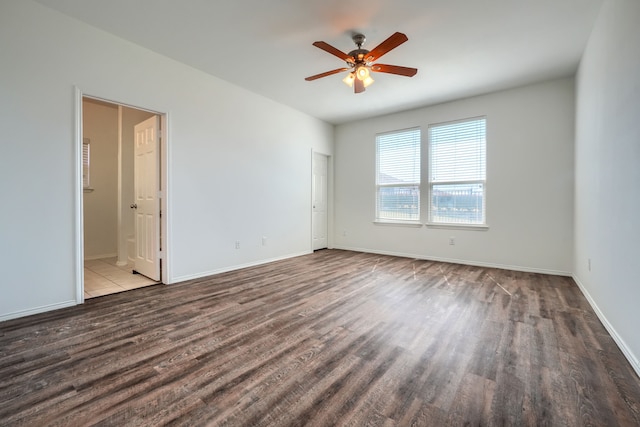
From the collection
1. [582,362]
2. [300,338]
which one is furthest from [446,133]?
[300,338]

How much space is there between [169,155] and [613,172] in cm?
453

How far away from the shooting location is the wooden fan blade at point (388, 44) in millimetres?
2504

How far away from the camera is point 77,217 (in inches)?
115

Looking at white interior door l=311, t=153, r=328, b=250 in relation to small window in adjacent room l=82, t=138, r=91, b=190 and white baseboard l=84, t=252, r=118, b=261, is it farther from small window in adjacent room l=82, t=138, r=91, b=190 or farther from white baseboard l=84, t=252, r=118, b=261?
small window in adjacent room l=82, t=138, r=91, b=190

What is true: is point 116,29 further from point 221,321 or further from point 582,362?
point 582,362

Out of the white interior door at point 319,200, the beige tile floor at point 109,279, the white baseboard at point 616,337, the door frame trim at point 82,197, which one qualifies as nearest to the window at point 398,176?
the white interior door at point 319,200

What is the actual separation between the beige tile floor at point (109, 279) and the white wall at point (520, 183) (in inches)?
177

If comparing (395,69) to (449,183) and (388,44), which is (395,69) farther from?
(449,183)

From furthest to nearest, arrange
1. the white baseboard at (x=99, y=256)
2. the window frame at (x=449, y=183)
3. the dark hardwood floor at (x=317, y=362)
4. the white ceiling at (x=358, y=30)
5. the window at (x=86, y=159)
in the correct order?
the window at (x=86, y=159)
the white baseboard at (x=99, y=256)
the window frame at (x=449, y=183)
the white ceiling at (x=358, y=30)
the dark hardwood floor at (x=317, y=362)

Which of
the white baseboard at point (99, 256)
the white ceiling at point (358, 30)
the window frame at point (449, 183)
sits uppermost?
the white ceiling at point (358, 30)

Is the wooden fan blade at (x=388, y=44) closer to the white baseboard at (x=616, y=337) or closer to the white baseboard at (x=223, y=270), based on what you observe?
the white baseboard at (x=616, y=337)

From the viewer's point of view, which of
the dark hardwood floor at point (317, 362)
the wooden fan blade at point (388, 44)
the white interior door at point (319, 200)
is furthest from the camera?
the white interior door at point (319, 200)

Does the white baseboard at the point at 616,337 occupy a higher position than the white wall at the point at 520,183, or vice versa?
the white wall at the point at 520,183

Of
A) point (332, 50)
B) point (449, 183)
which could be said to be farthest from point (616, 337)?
point (332, 50)
